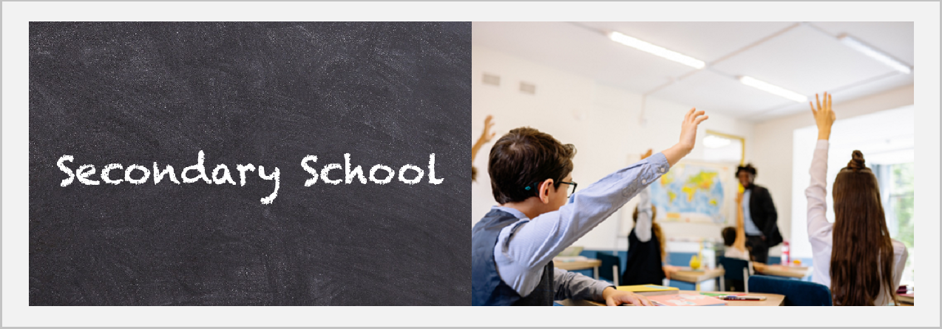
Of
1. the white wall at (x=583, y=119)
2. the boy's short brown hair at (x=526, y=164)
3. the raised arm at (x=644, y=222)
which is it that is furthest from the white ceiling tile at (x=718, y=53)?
the boy's short brown hair at (x=526, y=164)

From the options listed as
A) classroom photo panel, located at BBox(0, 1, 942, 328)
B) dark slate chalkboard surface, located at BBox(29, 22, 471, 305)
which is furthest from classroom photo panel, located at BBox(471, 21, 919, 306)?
dark slate chalkboard surface, located at BBox(29, 22, 471, 305)

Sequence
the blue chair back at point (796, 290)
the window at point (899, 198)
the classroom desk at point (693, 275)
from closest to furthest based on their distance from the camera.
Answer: the blue chair back at point (796, 290) → the classroom desk at point (693, 275) → the window at point (899, 198)

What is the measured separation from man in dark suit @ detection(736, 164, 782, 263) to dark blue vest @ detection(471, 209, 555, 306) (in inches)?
200

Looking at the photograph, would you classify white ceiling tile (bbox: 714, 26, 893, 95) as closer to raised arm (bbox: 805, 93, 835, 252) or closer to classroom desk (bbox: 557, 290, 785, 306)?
raised arm (bbox: 805, 93, 835, 252)

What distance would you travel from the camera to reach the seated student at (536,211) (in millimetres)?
991

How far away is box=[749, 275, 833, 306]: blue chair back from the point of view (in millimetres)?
1863

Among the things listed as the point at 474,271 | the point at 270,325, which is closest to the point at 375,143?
the point at 474,271

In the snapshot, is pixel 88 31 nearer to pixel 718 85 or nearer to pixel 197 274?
pixel 197 274

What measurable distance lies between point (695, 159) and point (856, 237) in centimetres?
408

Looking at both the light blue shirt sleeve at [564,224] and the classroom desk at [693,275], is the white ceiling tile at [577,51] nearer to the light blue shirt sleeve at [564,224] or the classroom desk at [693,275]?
the classroom desk at [693,275]

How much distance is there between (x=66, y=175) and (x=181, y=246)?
1.24ft

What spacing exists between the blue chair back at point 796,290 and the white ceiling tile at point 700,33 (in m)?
2.41

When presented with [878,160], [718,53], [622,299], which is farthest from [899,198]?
[622,299]

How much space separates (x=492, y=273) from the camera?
1.11 m
